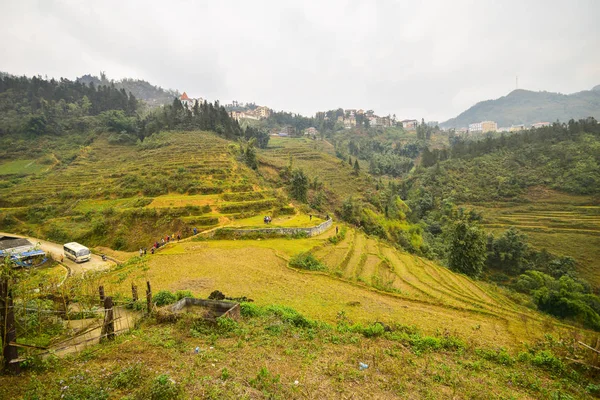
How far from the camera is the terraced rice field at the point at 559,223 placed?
126 ft

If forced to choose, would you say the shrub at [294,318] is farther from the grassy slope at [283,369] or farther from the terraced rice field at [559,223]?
the terraced rice field at [559,223]

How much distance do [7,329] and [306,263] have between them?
603 inches

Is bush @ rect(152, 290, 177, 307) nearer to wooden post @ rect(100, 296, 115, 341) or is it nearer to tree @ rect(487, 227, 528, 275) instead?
wooden post @ rect(100, 296, 115, 341)

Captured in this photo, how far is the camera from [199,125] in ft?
211

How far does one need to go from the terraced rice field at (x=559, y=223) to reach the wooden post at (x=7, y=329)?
168 feet

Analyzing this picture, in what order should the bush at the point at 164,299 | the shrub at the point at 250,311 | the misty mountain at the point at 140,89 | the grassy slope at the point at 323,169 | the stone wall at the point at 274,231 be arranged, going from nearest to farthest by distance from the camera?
the shrub at the point at 250,311, the bush at the point at 164,299, the stone wall at the point at 274,231, the grassy slope at the point at 323,169, the misty mountain at the point at 140,89

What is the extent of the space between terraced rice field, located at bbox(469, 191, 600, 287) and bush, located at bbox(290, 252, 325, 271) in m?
38.0

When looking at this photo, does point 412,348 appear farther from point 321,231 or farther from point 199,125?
point 199,125

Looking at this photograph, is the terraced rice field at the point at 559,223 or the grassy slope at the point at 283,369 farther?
the terraced rice field at the point at 559,223

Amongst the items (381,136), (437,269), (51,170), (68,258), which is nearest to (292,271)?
(437,269)

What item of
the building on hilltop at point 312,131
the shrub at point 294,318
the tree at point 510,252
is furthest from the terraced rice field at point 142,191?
the building on hilltop at point 312,131

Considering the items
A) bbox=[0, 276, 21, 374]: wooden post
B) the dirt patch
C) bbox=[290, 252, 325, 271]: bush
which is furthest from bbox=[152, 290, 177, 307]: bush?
bbox=[290, 252, 325, 271]: bush

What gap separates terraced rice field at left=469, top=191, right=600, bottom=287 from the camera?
3841 cm

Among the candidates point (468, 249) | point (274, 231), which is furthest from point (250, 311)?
point (468, 249)
